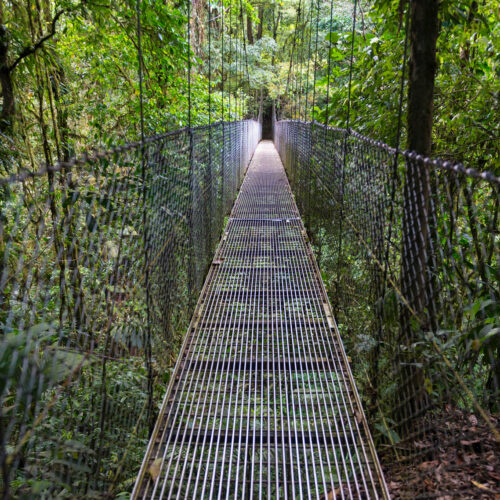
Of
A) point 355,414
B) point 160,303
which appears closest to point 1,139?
point 160,303

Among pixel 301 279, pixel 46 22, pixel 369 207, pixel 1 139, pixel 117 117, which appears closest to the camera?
pixel 369 207

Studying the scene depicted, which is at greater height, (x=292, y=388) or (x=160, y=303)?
(x=160, y=303)

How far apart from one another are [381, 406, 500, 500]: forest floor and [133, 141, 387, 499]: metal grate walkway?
0.09 metres

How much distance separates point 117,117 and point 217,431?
300 centimetres

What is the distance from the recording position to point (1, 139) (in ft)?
6.92

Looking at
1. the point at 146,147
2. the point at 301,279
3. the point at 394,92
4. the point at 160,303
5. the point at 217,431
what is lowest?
the point at 217,431

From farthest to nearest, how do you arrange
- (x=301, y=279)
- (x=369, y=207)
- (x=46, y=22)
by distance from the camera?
(x=301, y=279) → (x=46, y=22) → (x=369, y=207)

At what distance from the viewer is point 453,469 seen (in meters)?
1.39

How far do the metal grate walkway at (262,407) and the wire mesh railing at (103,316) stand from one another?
0.14 meters

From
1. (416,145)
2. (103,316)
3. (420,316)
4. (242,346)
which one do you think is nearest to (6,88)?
(103,316)

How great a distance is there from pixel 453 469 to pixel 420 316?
1.80 feet

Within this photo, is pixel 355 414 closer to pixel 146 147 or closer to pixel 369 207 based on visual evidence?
pixel 369 207

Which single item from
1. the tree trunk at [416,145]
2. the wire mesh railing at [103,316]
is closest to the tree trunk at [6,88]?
the wire mesh railing at [103,316]

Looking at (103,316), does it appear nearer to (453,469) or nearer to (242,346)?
(242,346)
